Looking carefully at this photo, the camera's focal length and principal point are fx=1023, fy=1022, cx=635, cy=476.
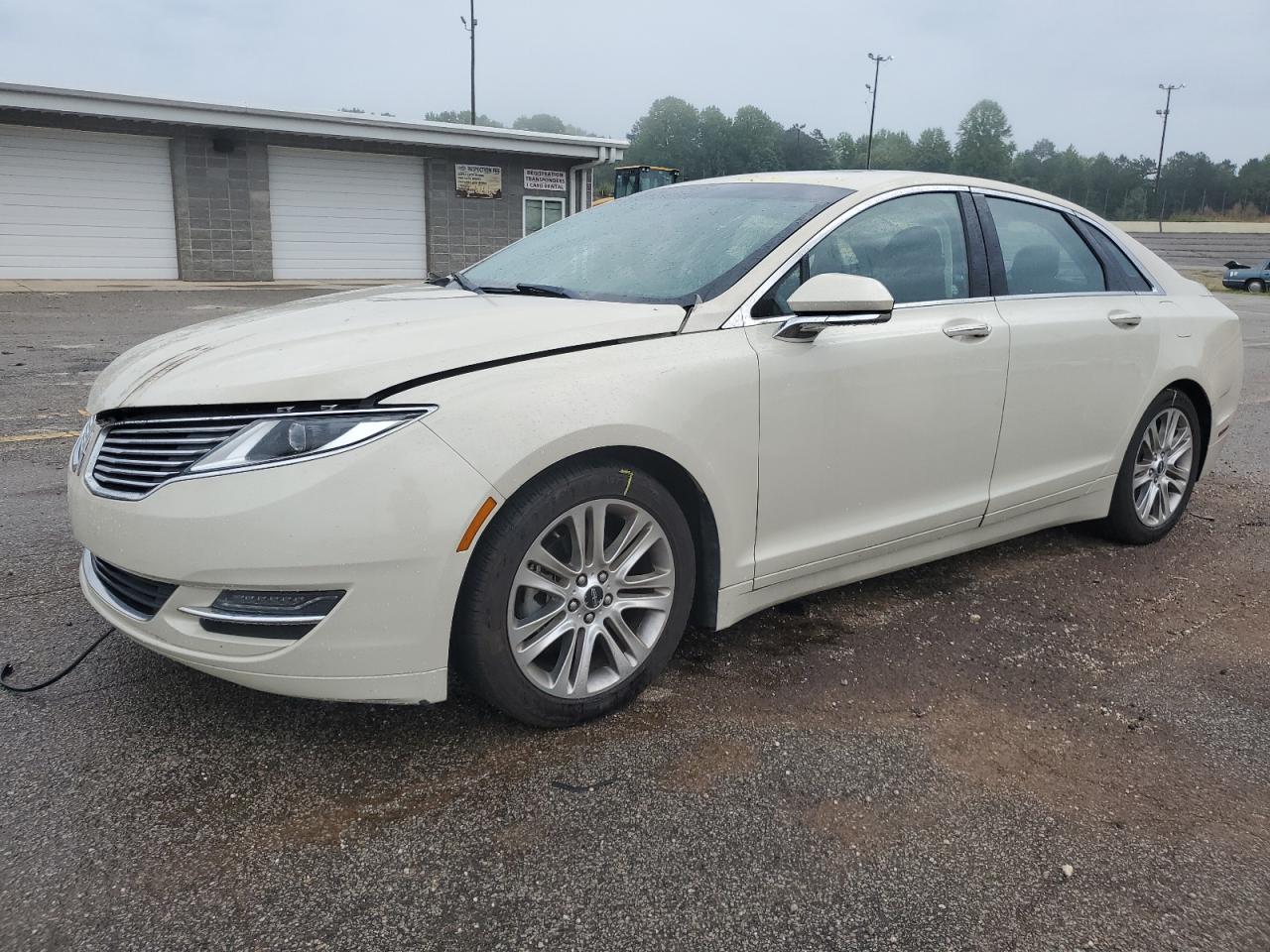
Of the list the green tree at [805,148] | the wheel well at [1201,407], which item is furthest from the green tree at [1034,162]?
the wheel well at [1201,407]

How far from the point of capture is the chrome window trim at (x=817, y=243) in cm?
304

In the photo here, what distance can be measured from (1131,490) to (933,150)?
143598mm

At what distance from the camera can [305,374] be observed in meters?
2.47

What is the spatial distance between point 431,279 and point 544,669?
219 cm

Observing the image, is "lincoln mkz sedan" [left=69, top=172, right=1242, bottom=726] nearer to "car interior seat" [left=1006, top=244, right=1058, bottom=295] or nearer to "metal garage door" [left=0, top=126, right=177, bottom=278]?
"car interior seat" [left=1006, top=244, right=1058, bottom=295]

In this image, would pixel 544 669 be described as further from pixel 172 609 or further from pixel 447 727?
pixel 172 609

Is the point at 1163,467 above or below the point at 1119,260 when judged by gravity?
below

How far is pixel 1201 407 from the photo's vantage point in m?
4.73

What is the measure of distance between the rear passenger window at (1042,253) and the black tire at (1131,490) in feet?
2.08

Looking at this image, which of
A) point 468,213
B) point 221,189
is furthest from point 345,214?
point 468,213

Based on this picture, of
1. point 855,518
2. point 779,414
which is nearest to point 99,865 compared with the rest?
point 779,414

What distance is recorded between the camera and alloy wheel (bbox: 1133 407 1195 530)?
454cm

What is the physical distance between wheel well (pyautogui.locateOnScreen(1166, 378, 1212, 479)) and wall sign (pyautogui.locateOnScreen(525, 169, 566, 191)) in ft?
80.6

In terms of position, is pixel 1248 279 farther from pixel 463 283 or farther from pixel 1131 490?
pixel 463 283
